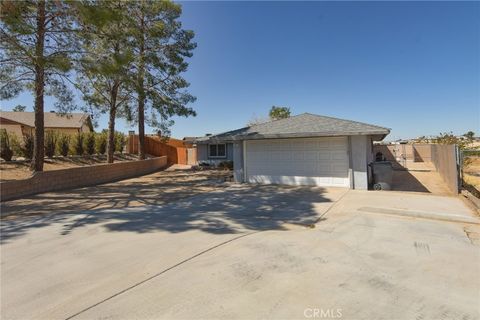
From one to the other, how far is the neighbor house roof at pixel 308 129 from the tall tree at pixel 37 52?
683 cm

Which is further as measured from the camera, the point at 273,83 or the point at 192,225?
the point at 273,83

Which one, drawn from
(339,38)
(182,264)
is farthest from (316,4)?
(182,264)

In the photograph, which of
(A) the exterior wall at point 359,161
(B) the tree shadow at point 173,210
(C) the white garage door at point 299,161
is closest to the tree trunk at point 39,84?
(B) the tree shadow at point 173,210

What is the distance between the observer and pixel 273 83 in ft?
77.5

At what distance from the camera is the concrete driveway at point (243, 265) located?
2.89 m

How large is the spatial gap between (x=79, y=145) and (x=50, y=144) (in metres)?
2.67

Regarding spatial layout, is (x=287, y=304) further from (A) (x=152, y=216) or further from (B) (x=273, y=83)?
(B) (x=273, y=83)

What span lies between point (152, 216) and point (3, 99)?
886 cm

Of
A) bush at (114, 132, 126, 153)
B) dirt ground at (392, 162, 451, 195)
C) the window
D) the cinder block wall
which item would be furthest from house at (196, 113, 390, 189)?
bush at (114, 132, 126, 153)

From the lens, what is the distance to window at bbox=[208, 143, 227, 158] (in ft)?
79.4

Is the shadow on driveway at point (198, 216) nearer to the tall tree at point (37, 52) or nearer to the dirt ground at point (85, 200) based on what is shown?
the dirt ground at point (85, 200)

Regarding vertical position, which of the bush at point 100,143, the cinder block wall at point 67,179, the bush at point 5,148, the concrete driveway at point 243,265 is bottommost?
the concrete driveway at point 243,265

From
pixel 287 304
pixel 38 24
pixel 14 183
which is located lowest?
pixel 287 304

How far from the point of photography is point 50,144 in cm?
1598
